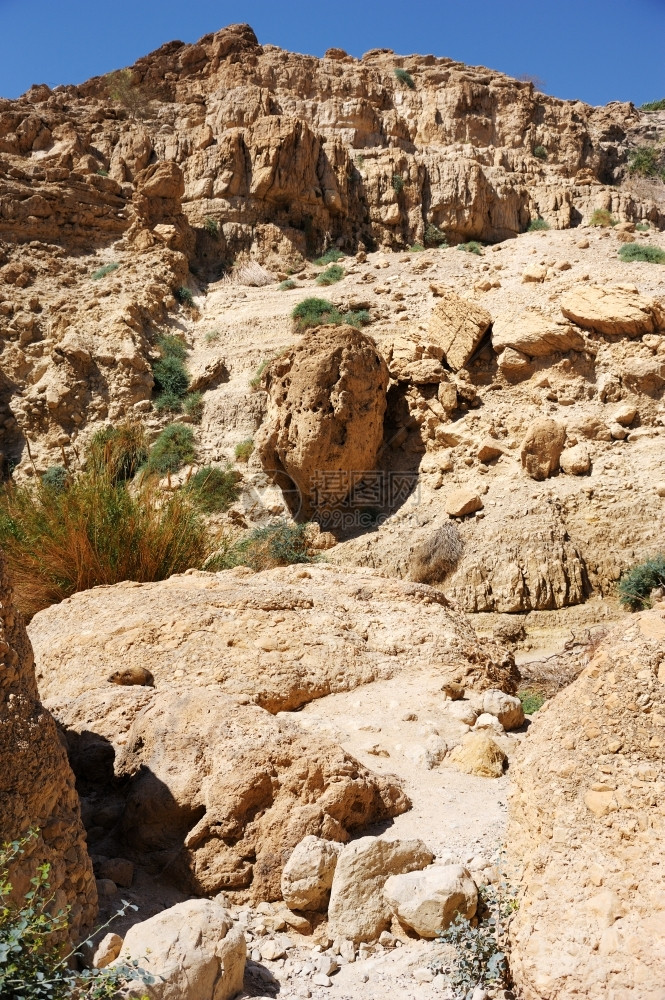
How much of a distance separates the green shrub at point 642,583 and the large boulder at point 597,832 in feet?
23.2

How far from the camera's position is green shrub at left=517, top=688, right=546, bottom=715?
5469mm

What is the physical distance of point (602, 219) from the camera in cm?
2305

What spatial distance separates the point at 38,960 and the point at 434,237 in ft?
79.8

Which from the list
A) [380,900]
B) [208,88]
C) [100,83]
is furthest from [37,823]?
[100,83]

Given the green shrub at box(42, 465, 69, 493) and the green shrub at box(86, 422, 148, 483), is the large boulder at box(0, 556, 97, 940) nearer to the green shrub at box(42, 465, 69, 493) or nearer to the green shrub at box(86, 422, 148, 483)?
the green shrub at box(86, 422, 148, 483)

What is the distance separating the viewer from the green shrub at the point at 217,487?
12.9 meters

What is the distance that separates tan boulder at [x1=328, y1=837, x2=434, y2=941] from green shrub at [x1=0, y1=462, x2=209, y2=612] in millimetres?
4446

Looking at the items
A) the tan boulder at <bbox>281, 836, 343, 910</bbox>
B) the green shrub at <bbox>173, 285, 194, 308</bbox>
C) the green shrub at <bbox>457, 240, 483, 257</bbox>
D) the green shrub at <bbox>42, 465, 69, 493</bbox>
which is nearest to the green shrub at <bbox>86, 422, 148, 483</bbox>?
the green shrub at <bbox>42, 465, 69, 493</bbox>

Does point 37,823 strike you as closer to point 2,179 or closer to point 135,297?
point 135,297

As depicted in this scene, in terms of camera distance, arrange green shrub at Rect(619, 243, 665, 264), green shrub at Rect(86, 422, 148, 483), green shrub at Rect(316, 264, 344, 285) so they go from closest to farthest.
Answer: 1. green shrub at Rect(86, 422, 148, 483)
2. green shrub at Rect(619, 243, 665, 264)
3. green shrub at Rect(316, 264, 344, 285)

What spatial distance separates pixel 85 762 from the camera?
333 cm

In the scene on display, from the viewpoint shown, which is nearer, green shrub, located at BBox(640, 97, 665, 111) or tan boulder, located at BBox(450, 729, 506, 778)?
tan boulder, located at BBox(450, 729, 506, 778)

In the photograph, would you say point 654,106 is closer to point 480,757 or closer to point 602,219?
point 602,219

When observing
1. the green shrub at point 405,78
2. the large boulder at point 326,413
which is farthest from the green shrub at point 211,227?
the green shrub at point 405,78
